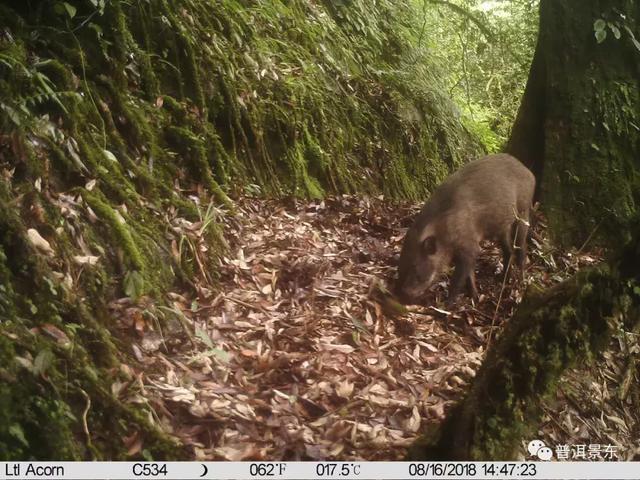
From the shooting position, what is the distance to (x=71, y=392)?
9.66 feet

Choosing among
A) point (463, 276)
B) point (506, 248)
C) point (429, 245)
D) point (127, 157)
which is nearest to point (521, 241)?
point (506, 248)

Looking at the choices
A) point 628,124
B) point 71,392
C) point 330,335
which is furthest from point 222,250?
point 628,124

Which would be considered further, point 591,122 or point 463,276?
point 591,122

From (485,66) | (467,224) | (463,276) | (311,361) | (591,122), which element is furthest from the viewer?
(485,66)

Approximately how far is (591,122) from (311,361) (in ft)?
14.2

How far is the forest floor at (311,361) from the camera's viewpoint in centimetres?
347

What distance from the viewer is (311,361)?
426 cm

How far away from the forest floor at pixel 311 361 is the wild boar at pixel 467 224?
0.76ft

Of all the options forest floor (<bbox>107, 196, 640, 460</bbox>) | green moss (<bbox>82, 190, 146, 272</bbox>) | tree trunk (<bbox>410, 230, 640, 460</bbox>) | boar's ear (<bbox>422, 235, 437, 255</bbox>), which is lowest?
forest floor (<bbox>107, 196, 640, 460</bbox>)

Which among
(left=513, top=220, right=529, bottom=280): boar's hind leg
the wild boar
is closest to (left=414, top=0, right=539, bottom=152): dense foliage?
the wild boar

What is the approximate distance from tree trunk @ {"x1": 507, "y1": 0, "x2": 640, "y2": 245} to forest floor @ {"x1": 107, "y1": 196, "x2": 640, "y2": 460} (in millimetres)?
985

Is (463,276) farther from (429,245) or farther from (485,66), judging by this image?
(485,66)

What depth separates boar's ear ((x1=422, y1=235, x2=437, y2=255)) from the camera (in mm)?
6070

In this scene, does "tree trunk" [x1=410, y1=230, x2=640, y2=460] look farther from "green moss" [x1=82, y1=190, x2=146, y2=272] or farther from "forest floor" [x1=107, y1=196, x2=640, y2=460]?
"green moss" [x1=82, y1=190, x2=146, y2=272]
